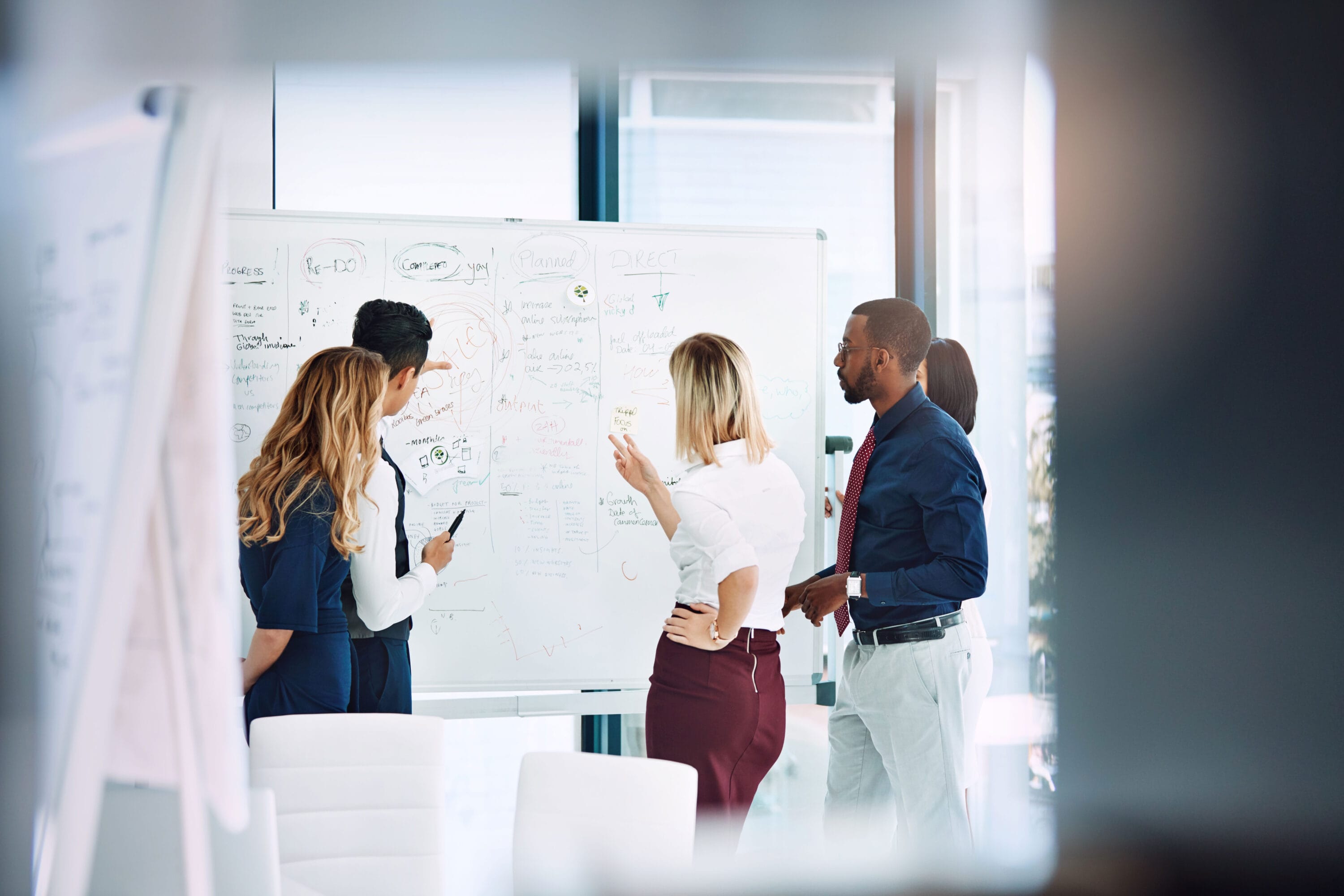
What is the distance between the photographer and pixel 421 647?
2377 millimetres

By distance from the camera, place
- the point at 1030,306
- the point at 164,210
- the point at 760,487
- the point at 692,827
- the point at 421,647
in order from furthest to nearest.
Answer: the point at 1030,306 → the point at 421,647 → the point at 760,487 → the point at 692,827 → the point at 164,210

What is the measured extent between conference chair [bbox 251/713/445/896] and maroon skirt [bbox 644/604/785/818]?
60cm

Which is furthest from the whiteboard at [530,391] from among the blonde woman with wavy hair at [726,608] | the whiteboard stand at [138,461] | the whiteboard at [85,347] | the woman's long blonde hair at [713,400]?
the whiteboard stand at [138,461]

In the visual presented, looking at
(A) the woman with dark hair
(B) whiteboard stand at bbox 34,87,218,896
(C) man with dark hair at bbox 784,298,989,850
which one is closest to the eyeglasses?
(C) man with dark hair at bbox 784,298,989,850

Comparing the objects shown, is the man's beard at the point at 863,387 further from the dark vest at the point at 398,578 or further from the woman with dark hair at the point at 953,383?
the dark vest at the point at 398,578

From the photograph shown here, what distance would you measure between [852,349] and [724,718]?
40.1 inches

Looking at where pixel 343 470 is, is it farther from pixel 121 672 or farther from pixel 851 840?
pixel 851 840

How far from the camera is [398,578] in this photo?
88.7 inches

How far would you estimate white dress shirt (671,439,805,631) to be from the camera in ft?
7.11

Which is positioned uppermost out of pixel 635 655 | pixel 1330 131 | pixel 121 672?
pixel 1330 131

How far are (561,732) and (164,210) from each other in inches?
95.2

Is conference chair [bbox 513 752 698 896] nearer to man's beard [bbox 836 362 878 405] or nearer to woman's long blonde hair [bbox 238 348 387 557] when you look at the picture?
woman's long blonde hair [bbox 238 348 387 557]

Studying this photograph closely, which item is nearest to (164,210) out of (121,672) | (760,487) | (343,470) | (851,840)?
(121,672)

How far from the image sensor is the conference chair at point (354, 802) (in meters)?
1.73
